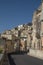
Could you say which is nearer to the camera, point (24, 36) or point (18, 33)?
point (24, 36)

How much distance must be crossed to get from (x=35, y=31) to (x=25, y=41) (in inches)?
597

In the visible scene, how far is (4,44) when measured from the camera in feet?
192

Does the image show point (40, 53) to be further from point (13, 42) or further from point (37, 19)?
point (13, 42)

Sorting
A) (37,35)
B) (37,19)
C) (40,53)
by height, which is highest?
(37,19)

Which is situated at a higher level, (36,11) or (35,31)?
(36,11)

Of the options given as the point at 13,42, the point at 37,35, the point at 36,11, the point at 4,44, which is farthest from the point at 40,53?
the point at 13,42

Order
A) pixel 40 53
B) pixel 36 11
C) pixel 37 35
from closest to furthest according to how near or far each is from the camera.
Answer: pixel 40 53
pixel 37 35
pixel 36 11

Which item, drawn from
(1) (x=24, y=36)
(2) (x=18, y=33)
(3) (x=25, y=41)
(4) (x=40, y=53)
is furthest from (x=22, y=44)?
(4) (x=40, y=53)

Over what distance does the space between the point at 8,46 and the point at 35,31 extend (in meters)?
15.1

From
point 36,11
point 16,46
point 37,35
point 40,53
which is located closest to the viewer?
point 40,53

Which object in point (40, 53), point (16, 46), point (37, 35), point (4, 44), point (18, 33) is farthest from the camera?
point (18, 33)

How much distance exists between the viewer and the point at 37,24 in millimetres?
47844

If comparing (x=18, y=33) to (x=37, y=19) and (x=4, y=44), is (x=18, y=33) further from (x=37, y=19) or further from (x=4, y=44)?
(x=37, y=19)

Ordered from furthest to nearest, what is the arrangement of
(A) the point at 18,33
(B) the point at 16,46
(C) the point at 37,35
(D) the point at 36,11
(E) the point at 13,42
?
(A) the point at 18,33 < (E) the point at 13,42 < (B) the point at 16,46 < (D) the point at 36,11 < (C) the point at 37,35
